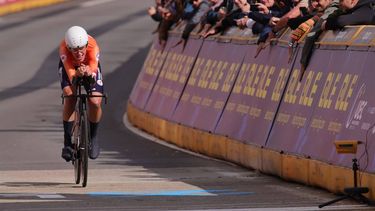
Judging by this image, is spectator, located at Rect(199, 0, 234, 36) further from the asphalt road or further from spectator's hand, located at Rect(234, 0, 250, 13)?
the asphalt road

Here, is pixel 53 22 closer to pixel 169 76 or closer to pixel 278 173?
pixel 169 76

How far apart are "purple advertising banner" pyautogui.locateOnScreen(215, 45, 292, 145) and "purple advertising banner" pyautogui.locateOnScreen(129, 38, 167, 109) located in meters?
5.94

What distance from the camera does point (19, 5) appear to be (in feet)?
207

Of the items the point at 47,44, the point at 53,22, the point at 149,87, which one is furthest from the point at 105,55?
the point at 149,87

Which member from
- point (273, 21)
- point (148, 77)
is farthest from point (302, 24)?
point (148, 77)

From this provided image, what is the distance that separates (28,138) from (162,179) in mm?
7325

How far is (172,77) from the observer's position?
22344 millimetres

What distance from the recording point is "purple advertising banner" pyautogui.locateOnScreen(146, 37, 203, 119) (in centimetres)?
2134

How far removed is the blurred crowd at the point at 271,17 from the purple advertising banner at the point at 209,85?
13.8 inches

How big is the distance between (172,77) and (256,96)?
18.7 feet

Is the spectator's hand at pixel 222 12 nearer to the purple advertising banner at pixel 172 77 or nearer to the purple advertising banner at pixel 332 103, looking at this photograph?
the purple advertising banner at pixel 172 77

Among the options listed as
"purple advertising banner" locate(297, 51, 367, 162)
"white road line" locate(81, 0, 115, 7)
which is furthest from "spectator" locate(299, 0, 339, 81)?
"white road line" locate(81, 0, 115, 7)

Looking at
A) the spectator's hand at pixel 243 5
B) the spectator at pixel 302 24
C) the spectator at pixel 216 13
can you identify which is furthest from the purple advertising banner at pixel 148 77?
the spectator at pixel 302 24

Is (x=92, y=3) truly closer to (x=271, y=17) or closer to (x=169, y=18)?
(x=169, y=18)
